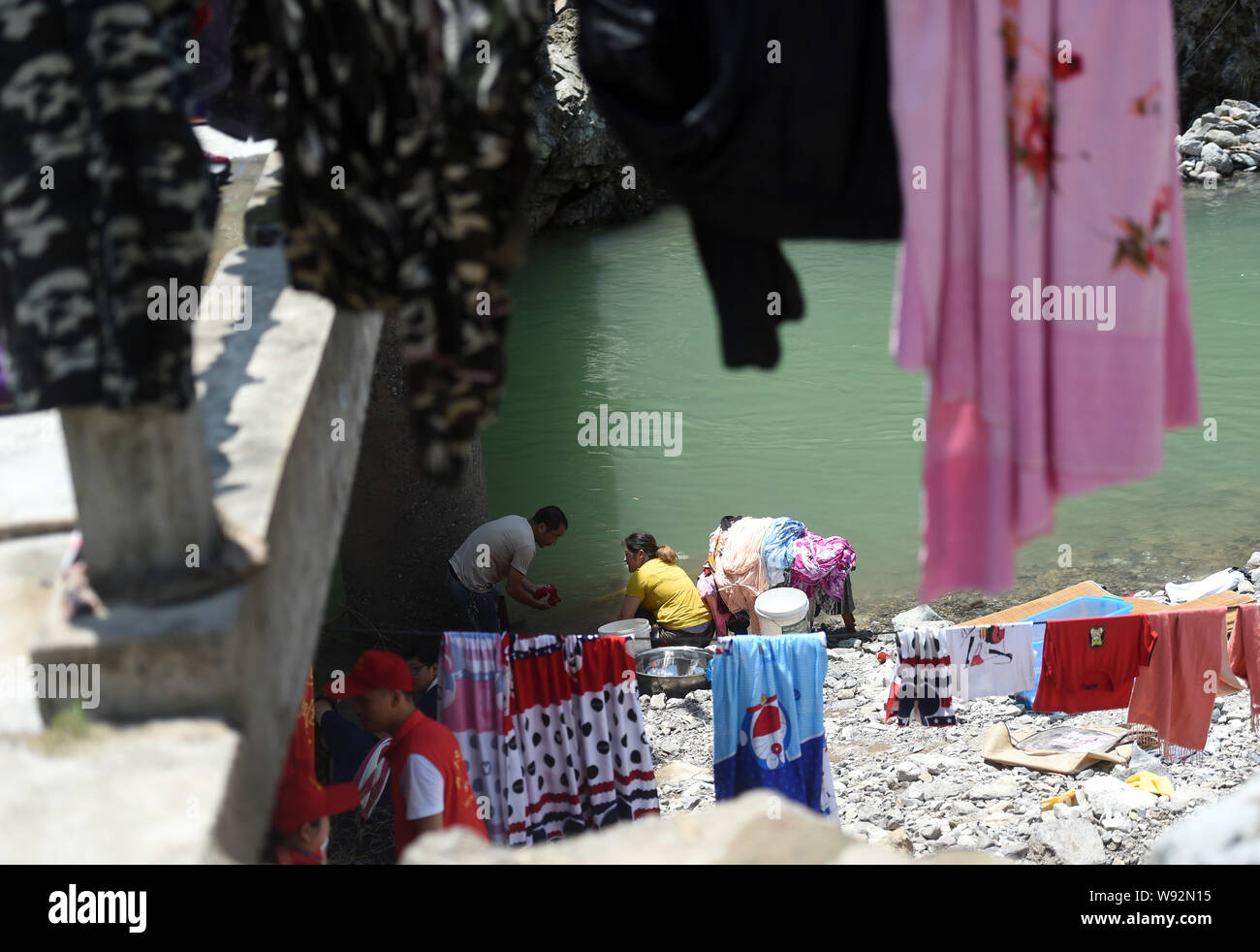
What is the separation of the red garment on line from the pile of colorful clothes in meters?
2.17

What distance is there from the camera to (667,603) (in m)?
8.38

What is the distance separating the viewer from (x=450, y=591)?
818 centimetres

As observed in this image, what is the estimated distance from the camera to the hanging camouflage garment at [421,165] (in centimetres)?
225

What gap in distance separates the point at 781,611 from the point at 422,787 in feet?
10.8

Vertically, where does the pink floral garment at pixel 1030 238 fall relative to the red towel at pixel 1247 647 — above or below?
above

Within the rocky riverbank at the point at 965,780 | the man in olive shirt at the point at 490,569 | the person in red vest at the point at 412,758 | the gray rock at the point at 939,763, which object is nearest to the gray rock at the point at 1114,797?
the rocky riverbank at the point at 965,780

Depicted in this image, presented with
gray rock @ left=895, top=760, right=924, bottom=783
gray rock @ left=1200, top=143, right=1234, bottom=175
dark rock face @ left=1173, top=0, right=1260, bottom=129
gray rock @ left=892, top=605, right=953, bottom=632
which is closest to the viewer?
gray rock @ left=895, top=760, right=924, bottom=783

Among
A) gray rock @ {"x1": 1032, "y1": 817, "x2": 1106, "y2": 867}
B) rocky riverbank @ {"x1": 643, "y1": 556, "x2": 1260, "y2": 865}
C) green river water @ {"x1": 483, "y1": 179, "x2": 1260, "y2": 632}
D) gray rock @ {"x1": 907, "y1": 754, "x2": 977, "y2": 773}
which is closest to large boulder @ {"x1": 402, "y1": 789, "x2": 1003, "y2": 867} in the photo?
gray rock @ {"x1": 1032, "y1": 817, "x2": 1106, "y2": 867}

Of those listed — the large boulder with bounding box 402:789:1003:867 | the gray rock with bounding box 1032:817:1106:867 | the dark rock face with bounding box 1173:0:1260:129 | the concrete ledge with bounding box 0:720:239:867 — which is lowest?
the gray rock with bounding box 1032:817:1106:867

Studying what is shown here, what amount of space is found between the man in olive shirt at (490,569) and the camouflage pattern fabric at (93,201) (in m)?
5.61

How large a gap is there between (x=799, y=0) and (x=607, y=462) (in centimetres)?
1031

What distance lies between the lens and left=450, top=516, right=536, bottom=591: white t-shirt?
7.98 metres

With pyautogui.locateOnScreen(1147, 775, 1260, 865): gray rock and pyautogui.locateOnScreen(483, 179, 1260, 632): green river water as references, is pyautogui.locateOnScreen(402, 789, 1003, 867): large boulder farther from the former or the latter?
pyautogui.locateOnScreen(483, 179, 1260, 632): green river water

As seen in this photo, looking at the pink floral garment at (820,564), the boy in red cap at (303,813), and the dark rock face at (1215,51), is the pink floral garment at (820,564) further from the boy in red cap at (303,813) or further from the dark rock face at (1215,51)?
the dark rock face at (1215,51)
